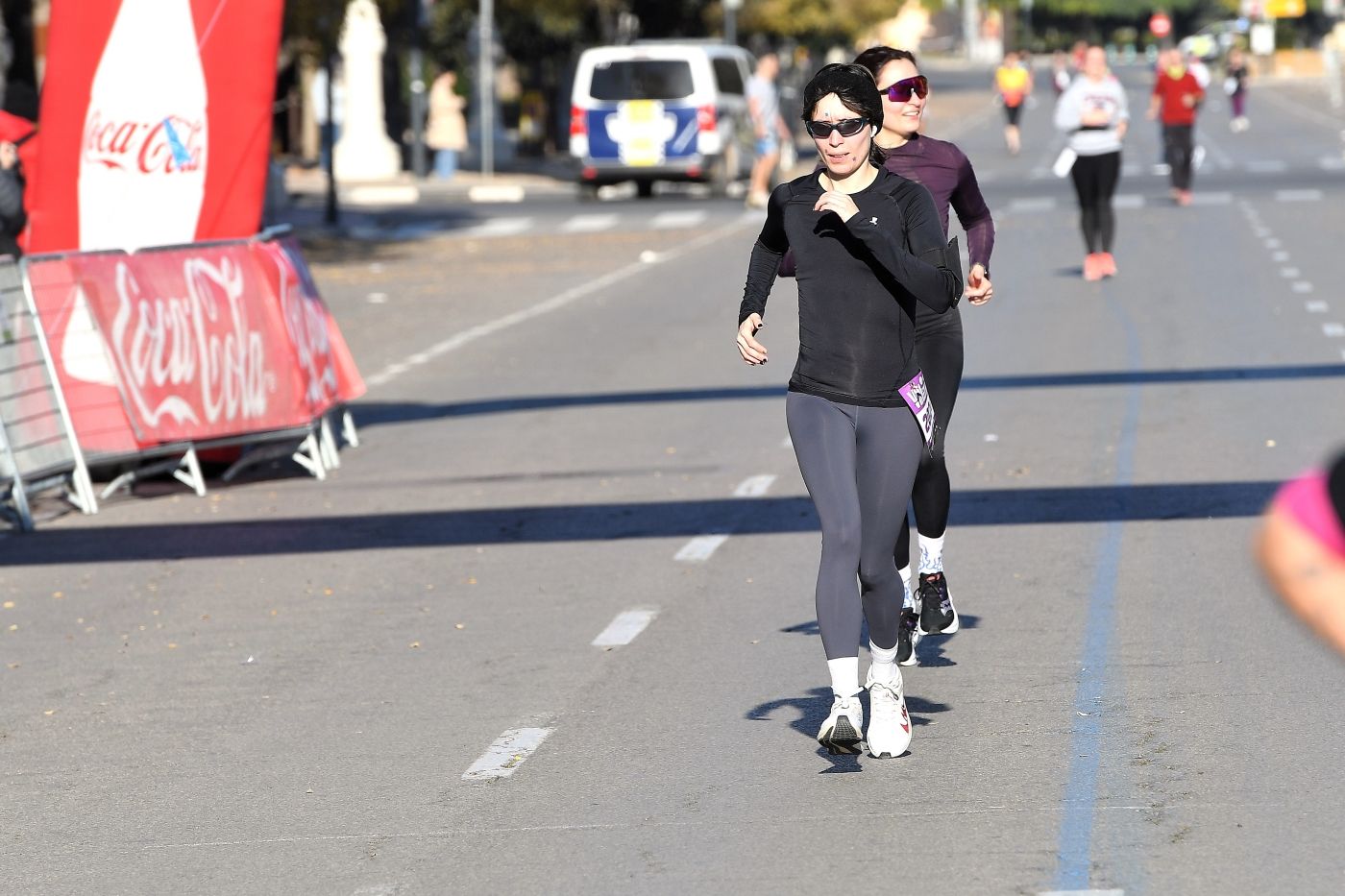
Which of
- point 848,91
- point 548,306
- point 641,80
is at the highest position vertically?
point 848,91

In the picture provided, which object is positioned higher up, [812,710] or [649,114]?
[812,710]

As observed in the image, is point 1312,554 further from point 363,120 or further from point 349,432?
point 363,120

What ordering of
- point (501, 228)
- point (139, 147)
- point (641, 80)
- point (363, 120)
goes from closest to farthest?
point (139, 147), point (501, 228), point (641, 80), point (363, 120)

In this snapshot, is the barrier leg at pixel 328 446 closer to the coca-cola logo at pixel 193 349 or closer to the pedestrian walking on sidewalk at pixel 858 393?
the coca-cola logo at pixel 193 349

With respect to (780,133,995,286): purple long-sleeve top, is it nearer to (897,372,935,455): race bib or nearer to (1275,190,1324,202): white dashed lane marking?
(897,372,935,455): race bib

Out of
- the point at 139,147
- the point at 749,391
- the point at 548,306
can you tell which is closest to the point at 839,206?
the point at 139,147

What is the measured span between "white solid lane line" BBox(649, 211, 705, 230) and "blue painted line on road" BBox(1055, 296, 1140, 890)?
22151mm

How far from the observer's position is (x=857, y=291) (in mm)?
6566

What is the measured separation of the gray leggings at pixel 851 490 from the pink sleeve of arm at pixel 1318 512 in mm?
3790

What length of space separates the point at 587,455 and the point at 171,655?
5.01 metres

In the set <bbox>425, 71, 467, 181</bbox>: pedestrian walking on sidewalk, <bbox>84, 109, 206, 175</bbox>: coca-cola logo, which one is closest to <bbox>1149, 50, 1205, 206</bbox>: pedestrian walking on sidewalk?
<bbox>425, 71, 467, 181</bbox>: pedestrian walking on sidewalk

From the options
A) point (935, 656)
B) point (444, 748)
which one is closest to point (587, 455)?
point (935, 656)

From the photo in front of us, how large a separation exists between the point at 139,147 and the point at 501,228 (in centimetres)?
2104

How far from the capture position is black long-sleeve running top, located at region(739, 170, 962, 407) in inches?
258
